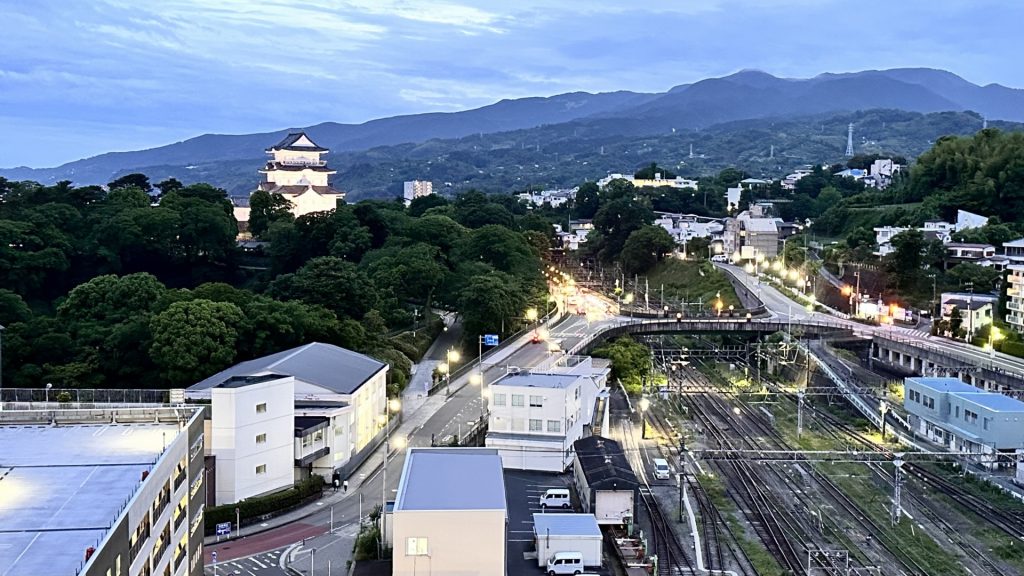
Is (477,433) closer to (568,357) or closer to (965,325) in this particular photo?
(568,357)

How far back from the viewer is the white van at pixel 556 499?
1919cm

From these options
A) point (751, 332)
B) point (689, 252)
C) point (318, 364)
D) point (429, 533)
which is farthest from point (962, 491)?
point (689, 252)

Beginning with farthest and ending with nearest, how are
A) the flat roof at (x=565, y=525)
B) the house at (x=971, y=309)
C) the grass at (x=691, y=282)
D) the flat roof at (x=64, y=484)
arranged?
the grass at (x=691, y=282)
the house at (x=971, y=309)
the flat roof at (x=565, y=525)
the flat roof at (x=64, y=484)

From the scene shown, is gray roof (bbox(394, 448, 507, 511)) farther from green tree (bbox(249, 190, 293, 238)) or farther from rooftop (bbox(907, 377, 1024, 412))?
green tree (bbox(249, 190, 293, 238))

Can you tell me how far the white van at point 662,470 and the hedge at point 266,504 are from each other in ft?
27.5

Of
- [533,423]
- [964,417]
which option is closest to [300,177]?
[533,423]

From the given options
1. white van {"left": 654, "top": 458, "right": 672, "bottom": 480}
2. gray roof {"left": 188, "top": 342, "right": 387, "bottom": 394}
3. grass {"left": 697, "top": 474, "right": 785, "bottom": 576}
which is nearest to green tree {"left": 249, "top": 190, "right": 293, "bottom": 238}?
gray roof {"left": 188, "top": 342, "right": 387, "bottom": 394}

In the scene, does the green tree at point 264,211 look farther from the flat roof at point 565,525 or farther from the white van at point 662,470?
the flat roof at point 565,525

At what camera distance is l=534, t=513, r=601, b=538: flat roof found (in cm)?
1603

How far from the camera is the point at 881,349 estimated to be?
36.2m

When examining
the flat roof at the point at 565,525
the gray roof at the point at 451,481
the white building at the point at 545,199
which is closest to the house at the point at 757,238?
the white building at the point at 545,199

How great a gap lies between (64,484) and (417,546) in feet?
17.1

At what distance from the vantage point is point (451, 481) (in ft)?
51.8

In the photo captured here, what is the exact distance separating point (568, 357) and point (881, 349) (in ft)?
46.0
